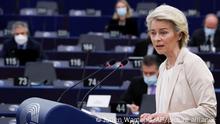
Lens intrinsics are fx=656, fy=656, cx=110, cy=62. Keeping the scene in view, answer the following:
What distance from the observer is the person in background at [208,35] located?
31.9ft

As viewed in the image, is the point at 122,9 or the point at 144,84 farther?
the point at 122,9

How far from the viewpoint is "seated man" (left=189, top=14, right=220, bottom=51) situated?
31.9ft

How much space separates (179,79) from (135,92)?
12.6 feet

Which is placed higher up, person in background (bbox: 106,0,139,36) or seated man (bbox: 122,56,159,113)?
person in background (bbox: 106,0,139,36)

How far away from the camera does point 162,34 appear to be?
2.72 meters

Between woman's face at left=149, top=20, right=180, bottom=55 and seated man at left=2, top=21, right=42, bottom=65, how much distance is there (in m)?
5.99

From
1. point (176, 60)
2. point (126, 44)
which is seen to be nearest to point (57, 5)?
point (126, 44)

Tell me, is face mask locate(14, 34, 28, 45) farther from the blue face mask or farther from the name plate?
the blue face mask

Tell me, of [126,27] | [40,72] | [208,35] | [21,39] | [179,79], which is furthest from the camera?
[126,27]

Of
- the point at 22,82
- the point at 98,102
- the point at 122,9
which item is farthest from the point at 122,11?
the point at 98,102

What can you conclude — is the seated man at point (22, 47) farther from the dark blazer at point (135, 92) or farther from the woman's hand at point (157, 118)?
the woman's hand at point (157, 118)

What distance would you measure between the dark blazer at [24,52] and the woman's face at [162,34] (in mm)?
5902

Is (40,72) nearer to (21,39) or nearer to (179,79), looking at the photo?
(21,39)

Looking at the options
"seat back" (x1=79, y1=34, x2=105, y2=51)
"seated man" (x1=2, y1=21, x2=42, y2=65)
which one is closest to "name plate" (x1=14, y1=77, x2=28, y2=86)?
"seated man" (x1=2, y1=21, x2=42, y2=65)
